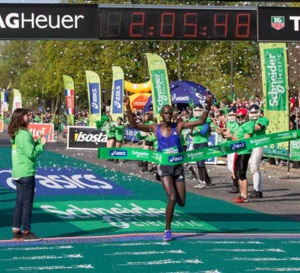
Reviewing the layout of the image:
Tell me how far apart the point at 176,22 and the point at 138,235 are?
3811 millimetres

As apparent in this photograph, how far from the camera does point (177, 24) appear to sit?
605 inches

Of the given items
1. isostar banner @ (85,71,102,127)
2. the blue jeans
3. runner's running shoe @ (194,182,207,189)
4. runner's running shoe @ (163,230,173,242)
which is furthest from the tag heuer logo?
isostar banner @ (85,71,102,127)

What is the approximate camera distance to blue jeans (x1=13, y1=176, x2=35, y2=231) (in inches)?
516

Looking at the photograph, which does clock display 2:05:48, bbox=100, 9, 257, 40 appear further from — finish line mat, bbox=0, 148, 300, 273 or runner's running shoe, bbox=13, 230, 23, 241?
runner's running shoe, bbox=13, 230, 23, 241

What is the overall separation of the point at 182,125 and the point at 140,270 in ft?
11.0

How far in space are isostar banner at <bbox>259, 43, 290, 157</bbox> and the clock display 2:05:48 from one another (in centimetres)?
893

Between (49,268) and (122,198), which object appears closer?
(49,268)

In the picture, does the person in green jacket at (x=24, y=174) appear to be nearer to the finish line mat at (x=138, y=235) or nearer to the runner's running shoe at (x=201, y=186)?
the finish line mat at (x=138, y=235)

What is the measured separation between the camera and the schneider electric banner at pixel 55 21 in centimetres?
1505

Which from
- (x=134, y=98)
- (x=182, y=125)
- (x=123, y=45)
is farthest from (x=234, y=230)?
(x=123, y=45)

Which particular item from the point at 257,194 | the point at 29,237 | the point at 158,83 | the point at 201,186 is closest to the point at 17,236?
the point at 29,237

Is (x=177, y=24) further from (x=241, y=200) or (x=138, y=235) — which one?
(x=241, y=200)

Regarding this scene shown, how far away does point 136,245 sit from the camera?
12602 mm

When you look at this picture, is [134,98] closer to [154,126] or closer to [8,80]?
[154,126]
